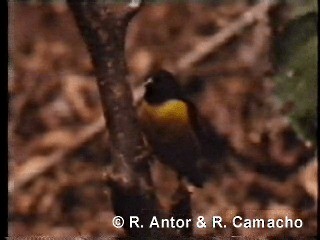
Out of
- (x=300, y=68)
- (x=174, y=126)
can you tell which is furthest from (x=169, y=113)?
(x=300, y=68)

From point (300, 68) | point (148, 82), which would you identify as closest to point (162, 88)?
point (148, 82)

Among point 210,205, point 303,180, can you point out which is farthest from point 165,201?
point 303,180

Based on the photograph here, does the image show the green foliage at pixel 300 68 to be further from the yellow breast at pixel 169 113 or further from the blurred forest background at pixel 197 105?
the yellow breast at pixel 169 113

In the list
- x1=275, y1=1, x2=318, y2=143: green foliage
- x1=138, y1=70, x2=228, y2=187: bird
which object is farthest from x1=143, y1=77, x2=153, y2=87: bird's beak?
x1=275, y1=1, x2=318, y2=143: green foliage

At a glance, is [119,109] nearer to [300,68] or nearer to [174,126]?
[174,126]

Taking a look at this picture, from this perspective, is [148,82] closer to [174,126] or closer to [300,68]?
[174,126]
